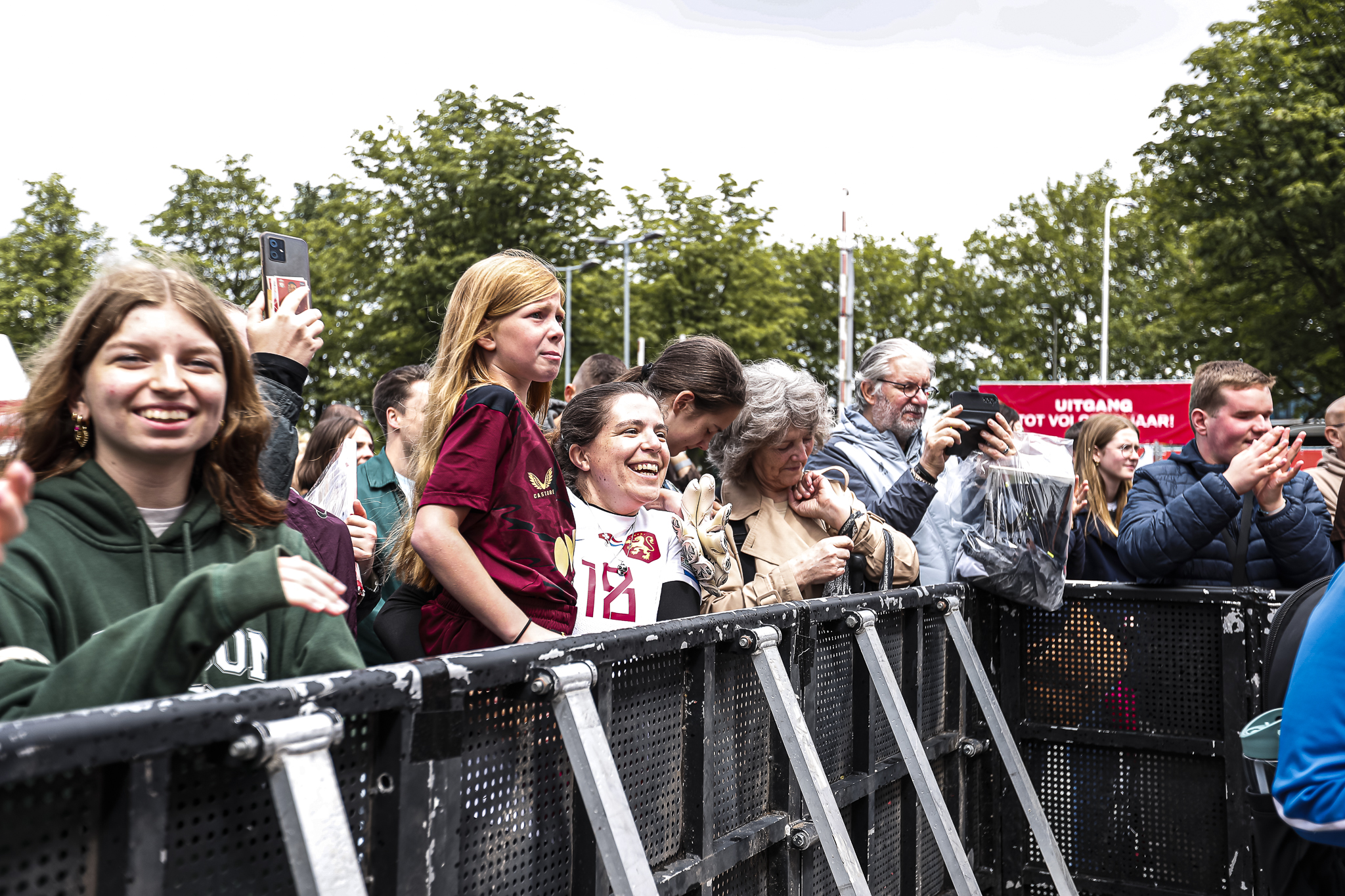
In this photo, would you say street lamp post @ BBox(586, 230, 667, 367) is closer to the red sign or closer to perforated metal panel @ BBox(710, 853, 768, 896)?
the red sign

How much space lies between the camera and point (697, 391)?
368 centimetres

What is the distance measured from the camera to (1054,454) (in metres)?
3.96

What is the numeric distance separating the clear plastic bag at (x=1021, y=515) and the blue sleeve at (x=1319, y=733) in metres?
1.67

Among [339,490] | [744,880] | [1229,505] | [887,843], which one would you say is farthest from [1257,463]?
[339,490]

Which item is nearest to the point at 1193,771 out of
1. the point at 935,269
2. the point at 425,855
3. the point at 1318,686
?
the point at 1318,686

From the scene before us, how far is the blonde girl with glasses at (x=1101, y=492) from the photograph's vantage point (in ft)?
15.9

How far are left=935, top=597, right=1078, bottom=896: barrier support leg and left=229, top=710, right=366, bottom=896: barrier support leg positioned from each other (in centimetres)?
273

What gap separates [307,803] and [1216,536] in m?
3.52

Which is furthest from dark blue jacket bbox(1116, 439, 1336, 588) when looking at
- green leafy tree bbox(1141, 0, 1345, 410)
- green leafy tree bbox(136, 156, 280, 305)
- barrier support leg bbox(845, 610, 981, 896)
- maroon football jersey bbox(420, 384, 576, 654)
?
green leafy tree bbox(136, 156, 280, 305)

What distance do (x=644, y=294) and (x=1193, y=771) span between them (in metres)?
24.5

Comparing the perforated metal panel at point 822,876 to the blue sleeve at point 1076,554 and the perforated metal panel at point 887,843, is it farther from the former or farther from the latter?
the blue sleeve at point 1076,554

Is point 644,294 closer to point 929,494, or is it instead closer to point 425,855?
point 929,494

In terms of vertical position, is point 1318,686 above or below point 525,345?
below

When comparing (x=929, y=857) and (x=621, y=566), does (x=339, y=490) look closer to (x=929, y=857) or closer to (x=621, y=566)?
(x=621, y=566)
